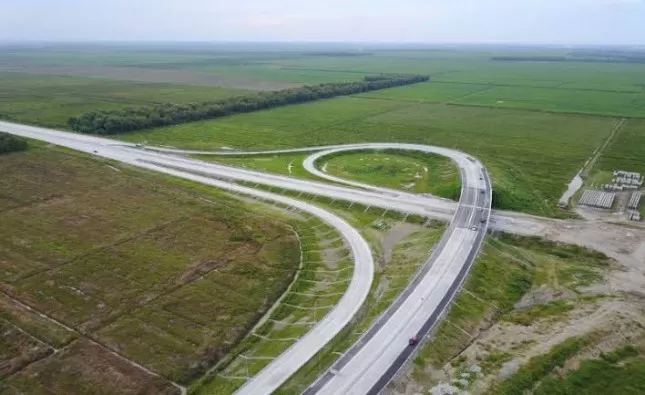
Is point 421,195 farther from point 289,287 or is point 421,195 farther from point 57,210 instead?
point 57,210

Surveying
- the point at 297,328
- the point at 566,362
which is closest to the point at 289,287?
the point at 297,328

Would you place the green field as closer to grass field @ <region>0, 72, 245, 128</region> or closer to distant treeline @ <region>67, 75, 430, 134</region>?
distant treeline @ <region>67, 75, 430, 134</region>

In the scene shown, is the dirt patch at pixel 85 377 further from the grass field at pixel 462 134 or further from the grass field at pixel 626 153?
the grass field at pixel 626 153


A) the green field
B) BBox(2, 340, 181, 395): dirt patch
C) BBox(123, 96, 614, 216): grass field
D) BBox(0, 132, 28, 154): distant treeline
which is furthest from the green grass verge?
the green field

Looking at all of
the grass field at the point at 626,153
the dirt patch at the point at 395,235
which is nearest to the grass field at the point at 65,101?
the dirt patch at the point at 395,235

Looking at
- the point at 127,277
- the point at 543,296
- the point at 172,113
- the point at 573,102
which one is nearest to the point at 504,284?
the point at 543,296

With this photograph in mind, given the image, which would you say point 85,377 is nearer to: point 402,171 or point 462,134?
point 402,171

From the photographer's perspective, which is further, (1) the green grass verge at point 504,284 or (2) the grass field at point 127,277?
(1) the green grass verge at point 504,284
